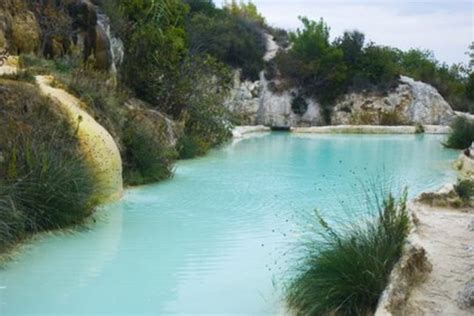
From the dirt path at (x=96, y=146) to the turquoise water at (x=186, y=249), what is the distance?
0.92ft

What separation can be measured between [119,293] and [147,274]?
0.54m

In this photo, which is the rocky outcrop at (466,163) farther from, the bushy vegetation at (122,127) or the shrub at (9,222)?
the shrub at (9,222)

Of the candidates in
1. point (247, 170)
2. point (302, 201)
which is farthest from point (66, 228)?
point (247, 170)

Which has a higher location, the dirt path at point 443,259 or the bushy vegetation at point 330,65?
the bushy vegetation at point 330,65

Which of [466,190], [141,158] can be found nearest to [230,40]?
[141,158]

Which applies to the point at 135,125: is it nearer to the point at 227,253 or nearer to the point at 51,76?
the point at 51,76

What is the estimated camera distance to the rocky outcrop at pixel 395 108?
30609 millimetres

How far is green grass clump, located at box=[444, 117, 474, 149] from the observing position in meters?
18.9

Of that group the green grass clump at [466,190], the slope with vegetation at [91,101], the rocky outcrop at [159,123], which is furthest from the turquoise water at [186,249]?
the rocky outcrop at [159,123]

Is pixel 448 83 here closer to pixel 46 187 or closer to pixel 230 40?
pixel 230 40

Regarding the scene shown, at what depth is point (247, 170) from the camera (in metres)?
12.9

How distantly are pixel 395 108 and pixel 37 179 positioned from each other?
26427mm

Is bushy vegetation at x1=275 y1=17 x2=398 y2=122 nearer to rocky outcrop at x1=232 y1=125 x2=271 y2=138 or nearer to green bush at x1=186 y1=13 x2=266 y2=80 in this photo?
green bush at x1=186 y1=13 x2=266 y2=80

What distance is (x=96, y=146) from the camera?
8508 millimetres
